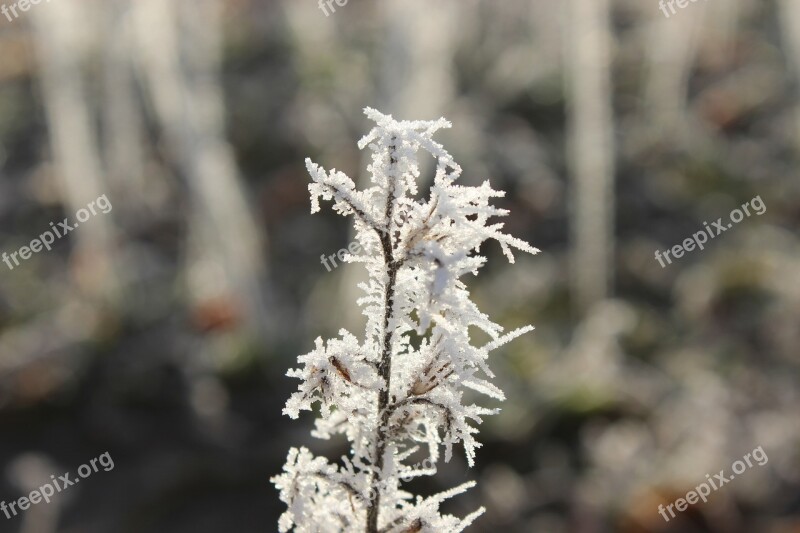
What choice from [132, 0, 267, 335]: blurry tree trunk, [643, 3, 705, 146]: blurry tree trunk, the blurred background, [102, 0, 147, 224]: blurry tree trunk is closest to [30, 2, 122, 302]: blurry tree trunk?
the blurred background

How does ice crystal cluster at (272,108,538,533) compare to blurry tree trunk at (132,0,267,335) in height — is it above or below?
below

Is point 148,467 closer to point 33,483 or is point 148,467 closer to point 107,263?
point 33,483

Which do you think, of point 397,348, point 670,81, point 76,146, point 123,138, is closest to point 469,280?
point 76,146

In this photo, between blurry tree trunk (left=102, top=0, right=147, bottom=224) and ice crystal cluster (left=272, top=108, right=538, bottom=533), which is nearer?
ice crystal cluster (left=272, top=108, right=538, bottom=533)

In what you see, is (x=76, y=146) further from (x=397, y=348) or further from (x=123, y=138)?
(x=397, y=348)

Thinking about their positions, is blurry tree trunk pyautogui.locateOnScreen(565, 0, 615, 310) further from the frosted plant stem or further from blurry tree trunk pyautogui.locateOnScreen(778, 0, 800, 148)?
the frosted plant stem

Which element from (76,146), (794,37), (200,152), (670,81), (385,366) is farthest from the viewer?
(670,81)
